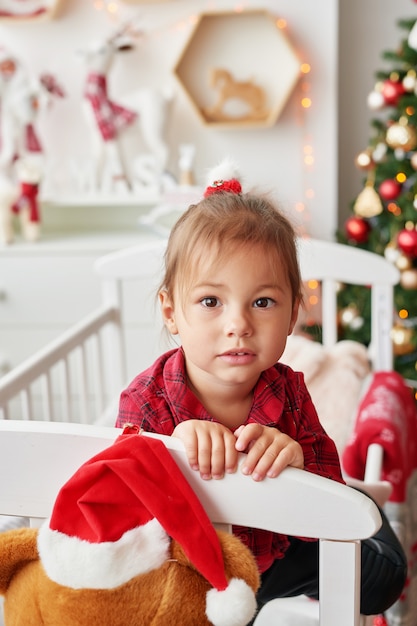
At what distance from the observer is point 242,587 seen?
708mm

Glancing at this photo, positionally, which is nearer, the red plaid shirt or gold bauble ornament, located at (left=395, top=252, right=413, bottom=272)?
the red plaid shirt

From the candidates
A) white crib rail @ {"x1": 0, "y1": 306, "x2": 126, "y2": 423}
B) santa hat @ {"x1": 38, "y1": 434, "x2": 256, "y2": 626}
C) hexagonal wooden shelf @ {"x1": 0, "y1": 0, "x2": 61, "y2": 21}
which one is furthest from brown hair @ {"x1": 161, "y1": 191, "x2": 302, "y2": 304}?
hexagonal wooden shelf @ {"x1": 0, "y1": 0, "x2": 61, "y2": 21}

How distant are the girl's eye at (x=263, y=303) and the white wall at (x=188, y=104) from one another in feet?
5.66

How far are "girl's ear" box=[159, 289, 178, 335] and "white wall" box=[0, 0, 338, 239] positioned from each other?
5.37ft

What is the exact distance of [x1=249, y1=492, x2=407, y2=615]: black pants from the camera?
1038 mm

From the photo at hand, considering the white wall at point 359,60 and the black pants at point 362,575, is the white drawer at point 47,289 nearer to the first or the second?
the white wall at point 359,60

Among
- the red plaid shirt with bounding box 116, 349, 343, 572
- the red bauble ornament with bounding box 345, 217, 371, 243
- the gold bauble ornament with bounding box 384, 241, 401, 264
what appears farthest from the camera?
the red bauble ornament with bounding box 345, 217, 371, 243

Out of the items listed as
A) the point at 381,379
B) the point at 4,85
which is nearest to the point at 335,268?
the point at 381,379

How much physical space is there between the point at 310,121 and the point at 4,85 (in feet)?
3.26

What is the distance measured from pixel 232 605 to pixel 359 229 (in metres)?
1.85

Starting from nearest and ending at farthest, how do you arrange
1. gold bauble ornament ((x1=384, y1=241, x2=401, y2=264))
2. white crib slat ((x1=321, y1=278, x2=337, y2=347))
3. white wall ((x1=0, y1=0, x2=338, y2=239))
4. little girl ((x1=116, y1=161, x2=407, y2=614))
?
little girl ((x1=116, y1=161, x2=407, y2=614)) < white crib slat ((x1=321, y1=278, x2=337, y2=347)) < gold bauble ornament ((x1=384, y1=241, x2=401, y2=264)) < white wall ((x1=0, y1=0, x2=338, y2=239))

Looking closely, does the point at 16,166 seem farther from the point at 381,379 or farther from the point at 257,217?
the point at 257,217

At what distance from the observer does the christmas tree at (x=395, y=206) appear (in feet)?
7.43

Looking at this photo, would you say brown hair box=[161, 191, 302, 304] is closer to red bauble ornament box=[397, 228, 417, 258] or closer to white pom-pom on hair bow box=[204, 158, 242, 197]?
white pom-pom on hair bow box=[204, 158, 242, 197]
